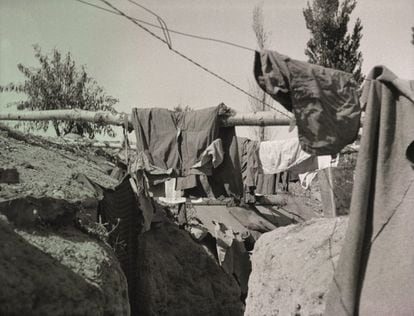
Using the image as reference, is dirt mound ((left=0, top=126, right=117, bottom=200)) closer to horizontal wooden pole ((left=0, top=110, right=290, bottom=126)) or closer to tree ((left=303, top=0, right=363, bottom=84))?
horizontal wooden pole ((left=0, top=110, right=290, bottom=126))

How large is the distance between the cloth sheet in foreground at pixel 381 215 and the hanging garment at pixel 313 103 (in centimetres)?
16

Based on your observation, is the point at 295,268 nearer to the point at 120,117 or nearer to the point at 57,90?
the point at 120,117

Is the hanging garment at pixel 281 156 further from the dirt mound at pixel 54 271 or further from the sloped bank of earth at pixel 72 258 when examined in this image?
the dirt mound at pixel 54 271

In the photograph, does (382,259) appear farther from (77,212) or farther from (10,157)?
(10,157)

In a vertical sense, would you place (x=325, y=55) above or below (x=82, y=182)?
above

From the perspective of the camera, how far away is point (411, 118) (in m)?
3.93

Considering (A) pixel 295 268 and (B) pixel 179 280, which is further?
(B) pixel 179 280

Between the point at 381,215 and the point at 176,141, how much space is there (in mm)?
4028

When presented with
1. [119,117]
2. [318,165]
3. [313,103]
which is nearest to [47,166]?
[119,117]

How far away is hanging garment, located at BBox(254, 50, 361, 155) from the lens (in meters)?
4.10

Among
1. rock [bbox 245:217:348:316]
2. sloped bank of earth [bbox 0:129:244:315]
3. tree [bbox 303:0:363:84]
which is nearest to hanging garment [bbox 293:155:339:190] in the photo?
sloped bank of earth [bbox 0:129:244:315]

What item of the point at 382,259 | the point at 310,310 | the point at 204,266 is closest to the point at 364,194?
the point at 382,259

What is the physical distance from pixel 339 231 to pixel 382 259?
152cm

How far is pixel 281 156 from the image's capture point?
35.9 ft
